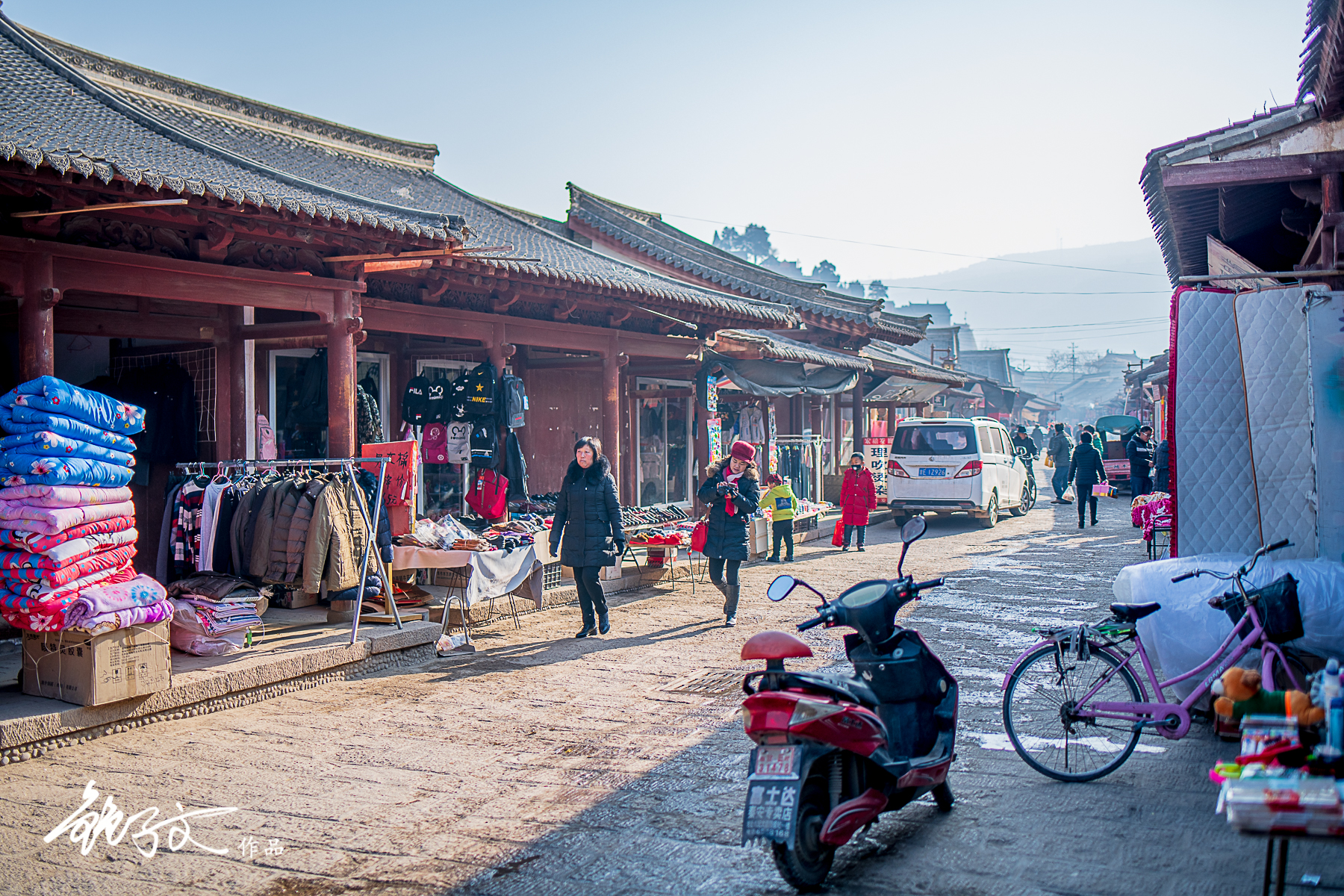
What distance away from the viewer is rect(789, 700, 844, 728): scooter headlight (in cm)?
362

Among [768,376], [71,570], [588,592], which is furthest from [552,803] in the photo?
[768,376]

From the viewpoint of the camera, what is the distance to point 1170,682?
4605mm

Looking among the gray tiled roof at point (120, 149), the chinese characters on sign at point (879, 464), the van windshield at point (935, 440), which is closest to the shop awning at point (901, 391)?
the chinese characters on sign at point (879, 464)

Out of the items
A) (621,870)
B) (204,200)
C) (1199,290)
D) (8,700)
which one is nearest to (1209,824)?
(621,870)

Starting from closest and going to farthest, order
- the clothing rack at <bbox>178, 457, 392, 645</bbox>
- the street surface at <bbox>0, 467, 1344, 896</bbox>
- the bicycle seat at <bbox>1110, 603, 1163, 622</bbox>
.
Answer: the street surface at <bbox>0, 467, 1344, 896</bbox>
the bicycle seat at <bbox>1110, 603, 1163, 622</bbox>
the clothing rack at <bbox>178, 457, 392, 645</bbox>

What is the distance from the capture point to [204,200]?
6.71 m

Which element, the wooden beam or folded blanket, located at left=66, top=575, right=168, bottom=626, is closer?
folded blanket, located at left=66, top=575, right=168, bottom=626

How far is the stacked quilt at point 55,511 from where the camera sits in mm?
5473

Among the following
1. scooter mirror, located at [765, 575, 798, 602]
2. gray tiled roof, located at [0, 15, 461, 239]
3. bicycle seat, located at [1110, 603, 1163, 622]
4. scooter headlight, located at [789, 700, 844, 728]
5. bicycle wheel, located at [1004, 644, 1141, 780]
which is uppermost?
gray tiled roof, located at [0, 15, 461, 239]

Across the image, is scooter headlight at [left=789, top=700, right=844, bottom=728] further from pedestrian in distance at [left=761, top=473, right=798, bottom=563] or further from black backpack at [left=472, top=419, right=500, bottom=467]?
pedestrian in distance at [left=761, top=473, right=798, bottom=563]

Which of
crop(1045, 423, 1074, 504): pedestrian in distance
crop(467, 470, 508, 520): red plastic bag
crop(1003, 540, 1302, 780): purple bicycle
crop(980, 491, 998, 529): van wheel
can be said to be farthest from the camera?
crop(1045, 423, 1074, 504): pedestrian in distance

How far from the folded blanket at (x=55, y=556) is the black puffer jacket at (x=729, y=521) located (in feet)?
16.6

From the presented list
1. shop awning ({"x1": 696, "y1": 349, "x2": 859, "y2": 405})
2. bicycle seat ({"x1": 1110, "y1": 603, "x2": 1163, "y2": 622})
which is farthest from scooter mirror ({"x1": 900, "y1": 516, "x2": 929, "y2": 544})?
shop awning ({"x1": 696, "y1": 349, "x2": 859, "y2": 405})

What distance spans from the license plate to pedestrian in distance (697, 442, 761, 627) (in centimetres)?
530
